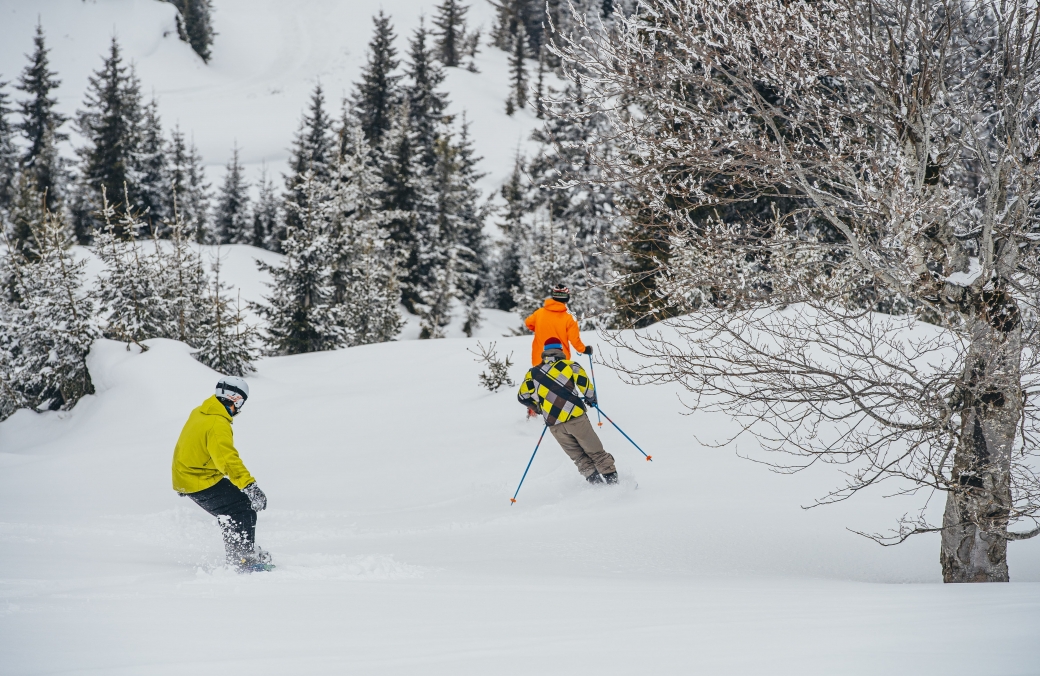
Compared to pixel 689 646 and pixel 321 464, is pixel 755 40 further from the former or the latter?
pixel 321 464

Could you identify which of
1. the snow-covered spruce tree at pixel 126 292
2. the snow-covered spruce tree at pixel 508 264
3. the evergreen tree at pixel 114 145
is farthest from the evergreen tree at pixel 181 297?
the snow-covered spruce tree at pixel 508 264

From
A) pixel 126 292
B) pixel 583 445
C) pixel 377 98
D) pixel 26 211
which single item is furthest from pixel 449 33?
pixel 583 445

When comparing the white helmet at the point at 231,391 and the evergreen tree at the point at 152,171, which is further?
the evergreen tree at the point at 152,171

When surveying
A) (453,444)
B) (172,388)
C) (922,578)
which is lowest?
(922,578)

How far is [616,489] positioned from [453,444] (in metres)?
2.75

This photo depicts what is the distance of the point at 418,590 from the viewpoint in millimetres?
4465

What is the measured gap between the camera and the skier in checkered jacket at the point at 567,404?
7125 mm

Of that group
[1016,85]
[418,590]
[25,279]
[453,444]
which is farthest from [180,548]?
[25,279]

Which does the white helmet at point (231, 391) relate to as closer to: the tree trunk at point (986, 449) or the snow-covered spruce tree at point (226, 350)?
the tree trunk at point (986, 449)

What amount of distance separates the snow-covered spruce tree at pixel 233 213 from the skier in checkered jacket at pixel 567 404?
37287 mm

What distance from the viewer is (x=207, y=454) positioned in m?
5.20

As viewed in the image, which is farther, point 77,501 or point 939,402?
point 77,501

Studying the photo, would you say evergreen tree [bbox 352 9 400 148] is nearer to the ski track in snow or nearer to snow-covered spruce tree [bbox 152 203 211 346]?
snow-covered spruce tree [bbox 152 203 211 346]

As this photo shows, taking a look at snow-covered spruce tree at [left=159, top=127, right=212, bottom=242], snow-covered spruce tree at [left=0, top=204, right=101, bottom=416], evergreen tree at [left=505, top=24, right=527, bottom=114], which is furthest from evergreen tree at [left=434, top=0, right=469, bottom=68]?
snow-covered spruce tree at [left=0, top=204, right=101, bottom=416]
